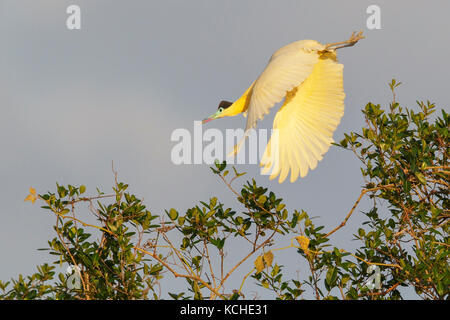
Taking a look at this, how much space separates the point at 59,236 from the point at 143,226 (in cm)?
61

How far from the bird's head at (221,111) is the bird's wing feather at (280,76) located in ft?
3.01

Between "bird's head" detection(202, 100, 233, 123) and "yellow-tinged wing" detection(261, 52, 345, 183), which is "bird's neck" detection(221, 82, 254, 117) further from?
"yellow-tinged wing" detection(261, 52, 345, 183)

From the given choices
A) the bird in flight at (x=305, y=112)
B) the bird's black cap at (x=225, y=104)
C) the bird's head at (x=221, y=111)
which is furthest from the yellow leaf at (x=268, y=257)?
the bird's black cap at (x=225, y=104)

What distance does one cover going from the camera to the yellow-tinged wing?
593 centimetres

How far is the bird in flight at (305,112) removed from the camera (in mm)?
5832

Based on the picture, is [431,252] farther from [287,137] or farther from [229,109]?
[229,109]

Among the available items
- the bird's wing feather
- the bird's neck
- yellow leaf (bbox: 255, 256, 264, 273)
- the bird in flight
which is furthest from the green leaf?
the bird's neck

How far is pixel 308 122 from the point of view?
20.2 ft

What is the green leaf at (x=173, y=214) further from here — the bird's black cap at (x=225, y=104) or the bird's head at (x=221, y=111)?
the bird's black cap at (x=225, y=104)

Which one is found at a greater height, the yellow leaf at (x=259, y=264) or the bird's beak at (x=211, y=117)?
the bird's beak at (x=211, y=117)

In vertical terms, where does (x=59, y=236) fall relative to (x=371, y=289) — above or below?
above

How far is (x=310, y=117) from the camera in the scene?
6.19 meters

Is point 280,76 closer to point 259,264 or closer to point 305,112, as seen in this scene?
point 305,112
